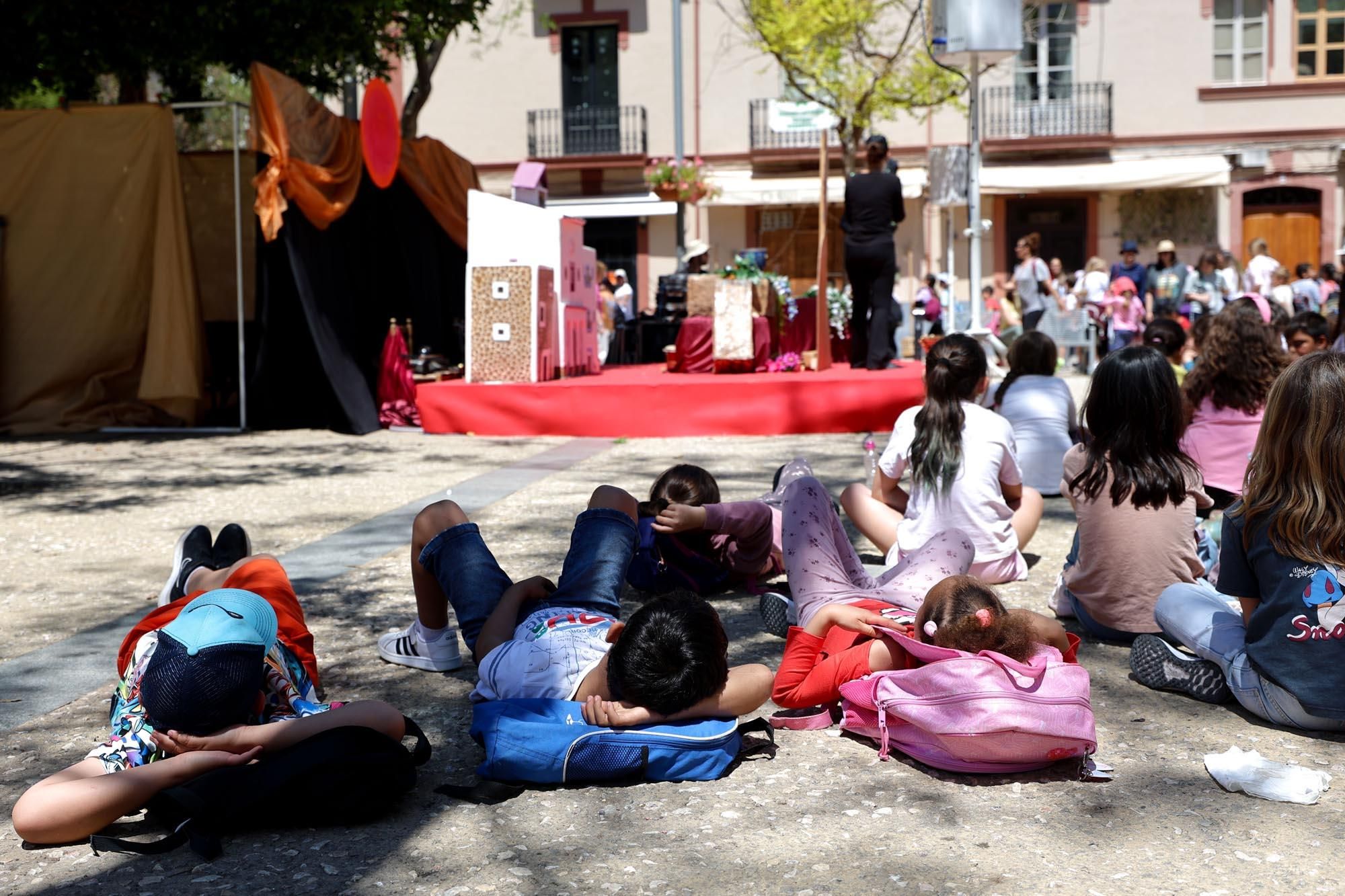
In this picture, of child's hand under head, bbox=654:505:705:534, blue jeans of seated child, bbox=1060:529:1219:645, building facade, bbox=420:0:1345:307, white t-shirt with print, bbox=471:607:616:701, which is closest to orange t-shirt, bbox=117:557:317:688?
white t-shirt with print, bbox=471:607:616:701

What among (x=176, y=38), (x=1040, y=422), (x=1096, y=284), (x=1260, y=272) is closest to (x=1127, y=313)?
(x=1096, y=284)

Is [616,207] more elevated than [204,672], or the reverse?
[616,207]

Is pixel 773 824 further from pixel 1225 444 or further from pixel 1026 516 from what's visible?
pixel 1225 444

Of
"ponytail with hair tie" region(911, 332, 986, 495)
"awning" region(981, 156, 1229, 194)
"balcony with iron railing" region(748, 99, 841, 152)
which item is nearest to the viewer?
"ponytail with hair tie" region(911, 332, 986, 495)

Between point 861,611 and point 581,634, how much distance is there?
76 centimetres

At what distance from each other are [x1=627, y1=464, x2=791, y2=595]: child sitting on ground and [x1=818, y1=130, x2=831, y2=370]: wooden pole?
18.9 feet

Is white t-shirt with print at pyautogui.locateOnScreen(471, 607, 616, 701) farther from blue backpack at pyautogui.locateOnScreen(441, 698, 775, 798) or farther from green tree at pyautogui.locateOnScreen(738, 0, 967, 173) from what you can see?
green tree at pyautogui.locateOnScreen(738, 0, 967, 173)

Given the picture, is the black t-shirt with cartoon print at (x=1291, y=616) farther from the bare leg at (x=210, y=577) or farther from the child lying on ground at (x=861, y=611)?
the bare leg at (x=210, y=577)

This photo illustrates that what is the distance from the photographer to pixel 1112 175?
23.4 meters

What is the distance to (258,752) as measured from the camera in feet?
9.00

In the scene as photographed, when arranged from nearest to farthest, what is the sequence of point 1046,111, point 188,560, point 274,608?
point 274,608 < point 188,560 < point 1046,111

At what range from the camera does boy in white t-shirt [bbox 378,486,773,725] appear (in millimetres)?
2910

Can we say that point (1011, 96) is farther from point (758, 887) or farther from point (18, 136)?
point (758, 887)

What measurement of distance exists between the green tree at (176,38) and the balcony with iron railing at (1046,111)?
46.4 feet
